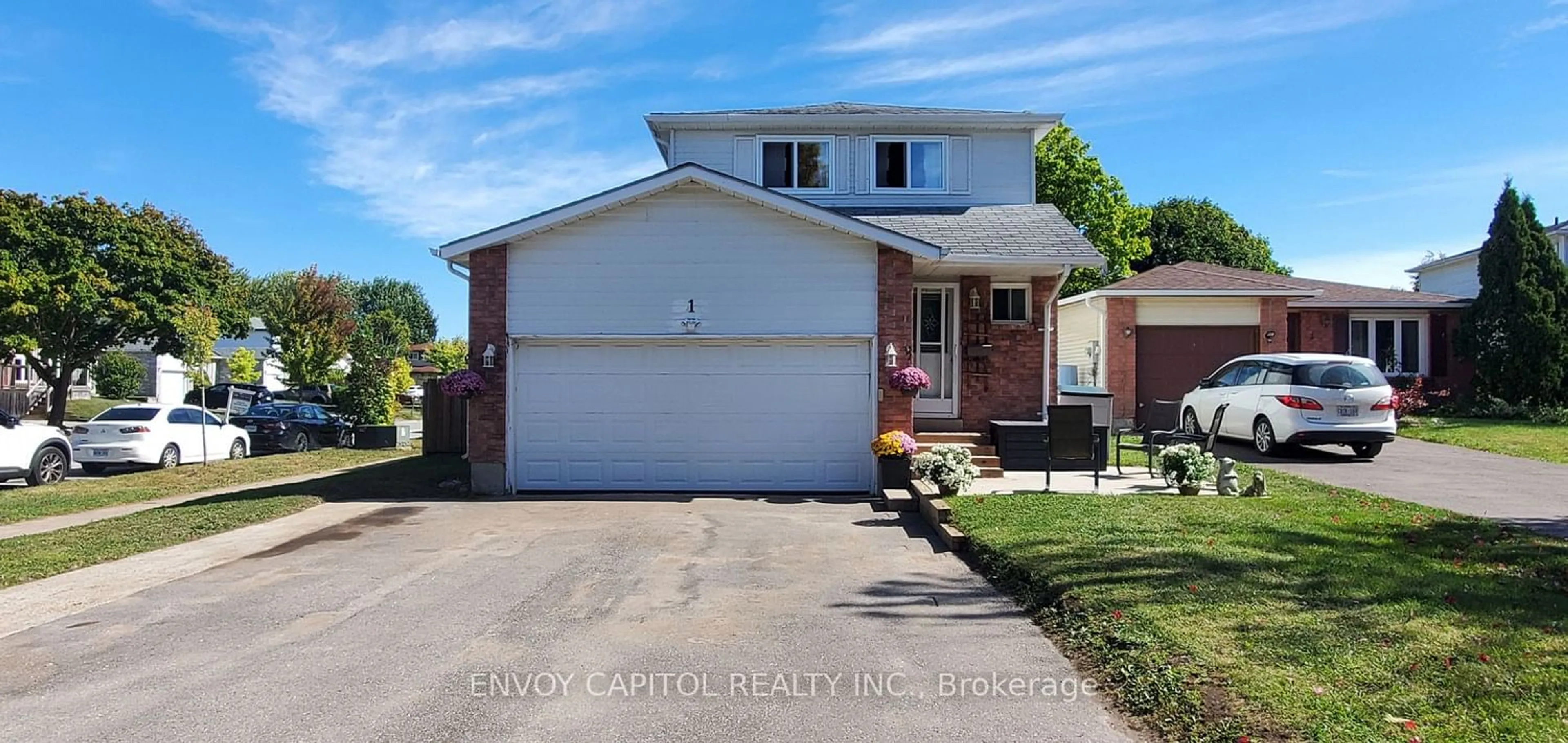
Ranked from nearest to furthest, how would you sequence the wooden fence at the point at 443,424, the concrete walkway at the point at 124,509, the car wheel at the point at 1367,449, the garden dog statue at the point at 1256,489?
1. the garden dog statue at the point at 1256,489
2. the concrete walkway at the point at 124,509
3. the car wheel at the point at 1367,449
4. the wooden fence at the point at 443,424

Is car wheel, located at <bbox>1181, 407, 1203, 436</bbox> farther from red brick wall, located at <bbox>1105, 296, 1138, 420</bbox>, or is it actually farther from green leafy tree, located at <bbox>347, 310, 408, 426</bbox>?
green leafy tree, located at <bbox>347, 310, 408, 426</bbox>

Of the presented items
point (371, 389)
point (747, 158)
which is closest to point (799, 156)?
point (747, 158)

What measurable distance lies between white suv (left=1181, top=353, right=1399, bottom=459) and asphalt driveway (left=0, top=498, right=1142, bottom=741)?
26.2 feet

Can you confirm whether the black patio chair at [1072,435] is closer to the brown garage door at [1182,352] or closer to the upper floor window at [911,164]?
the upper floor window at [911,164]

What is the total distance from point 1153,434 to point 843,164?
764cm

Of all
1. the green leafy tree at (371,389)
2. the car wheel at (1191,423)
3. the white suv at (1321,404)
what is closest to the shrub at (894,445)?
the white suv at (1321,404)

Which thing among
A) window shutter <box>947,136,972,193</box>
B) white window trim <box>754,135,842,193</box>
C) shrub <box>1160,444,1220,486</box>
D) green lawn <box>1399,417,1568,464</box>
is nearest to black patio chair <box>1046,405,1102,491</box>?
shrub <box>1160,444,1220,486</box>

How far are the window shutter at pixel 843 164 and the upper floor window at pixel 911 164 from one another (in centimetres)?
45

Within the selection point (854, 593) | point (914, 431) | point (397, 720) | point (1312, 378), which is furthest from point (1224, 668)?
A: point (1312, 378)

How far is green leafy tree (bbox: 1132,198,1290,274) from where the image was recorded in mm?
42906

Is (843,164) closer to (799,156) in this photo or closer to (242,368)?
(799,156)

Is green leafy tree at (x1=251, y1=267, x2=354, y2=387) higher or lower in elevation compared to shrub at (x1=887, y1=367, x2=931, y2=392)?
higher

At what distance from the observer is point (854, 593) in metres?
7.10

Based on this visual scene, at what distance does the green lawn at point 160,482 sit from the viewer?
13.3 metres
